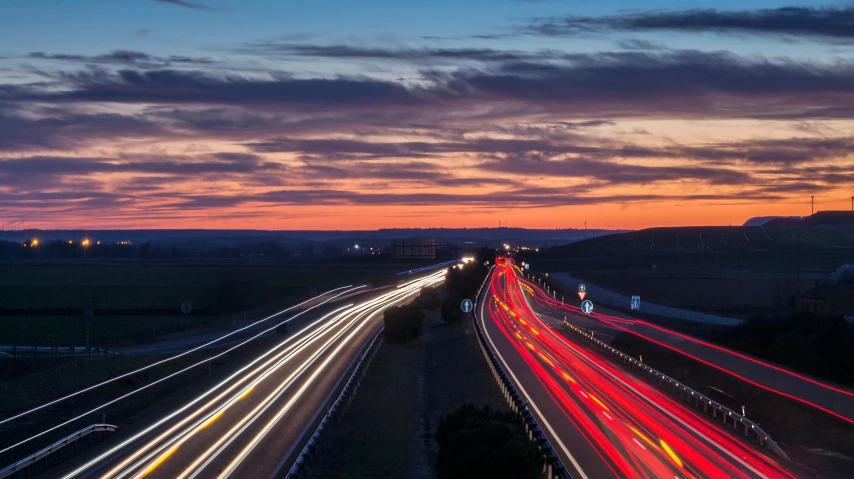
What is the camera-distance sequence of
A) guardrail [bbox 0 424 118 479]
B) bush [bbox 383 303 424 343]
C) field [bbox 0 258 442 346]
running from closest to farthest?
guardrail [bbox 0 424 118 479], bush [bbox 383 303 424 343], field [bbox 0 258 442 346]

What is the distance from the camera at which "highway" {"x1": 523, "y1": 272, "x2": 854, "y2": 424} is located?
29141 millimetres

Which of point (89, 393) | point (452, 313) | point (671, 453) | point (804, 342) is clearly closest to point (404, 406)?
point (89, 393)

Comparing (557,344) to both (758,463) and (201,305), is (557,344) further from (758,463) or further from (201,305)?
(201,305)

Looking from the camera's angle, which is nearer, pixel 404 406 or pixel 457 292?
pixel 404 406

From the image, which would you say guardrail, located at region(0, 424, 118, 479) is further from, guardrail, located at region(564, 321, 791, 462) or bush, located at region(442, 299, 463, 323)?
bush, located at region(442, 299, 463, 323)

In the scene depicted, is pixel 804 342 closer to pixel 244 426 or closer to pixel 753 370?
pixel 753 370

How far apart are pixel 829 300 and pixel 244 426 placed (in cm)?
4453

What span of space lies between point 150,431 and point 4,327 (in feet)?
138

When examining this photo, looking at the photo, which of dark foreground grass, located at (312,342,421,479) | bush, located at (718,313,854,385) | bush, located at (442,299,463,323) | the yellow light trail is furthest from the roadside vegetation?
the yellow light trail

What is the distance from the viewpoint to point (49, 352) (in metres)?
44.8

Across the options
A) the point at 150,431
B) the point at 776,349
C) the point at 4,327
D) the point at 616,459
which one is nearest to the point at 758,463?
the point at 616,459

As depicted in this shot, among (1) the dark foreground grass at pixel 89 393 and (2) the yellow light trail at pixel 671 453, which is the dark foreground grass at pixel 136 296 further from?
(2) the yellow light trail at pixel 671 453

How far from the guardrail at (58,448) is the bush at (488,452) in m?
8.90

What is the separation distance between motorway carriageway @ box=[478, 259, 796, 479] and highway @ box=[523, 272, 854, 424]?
405 centimetres
